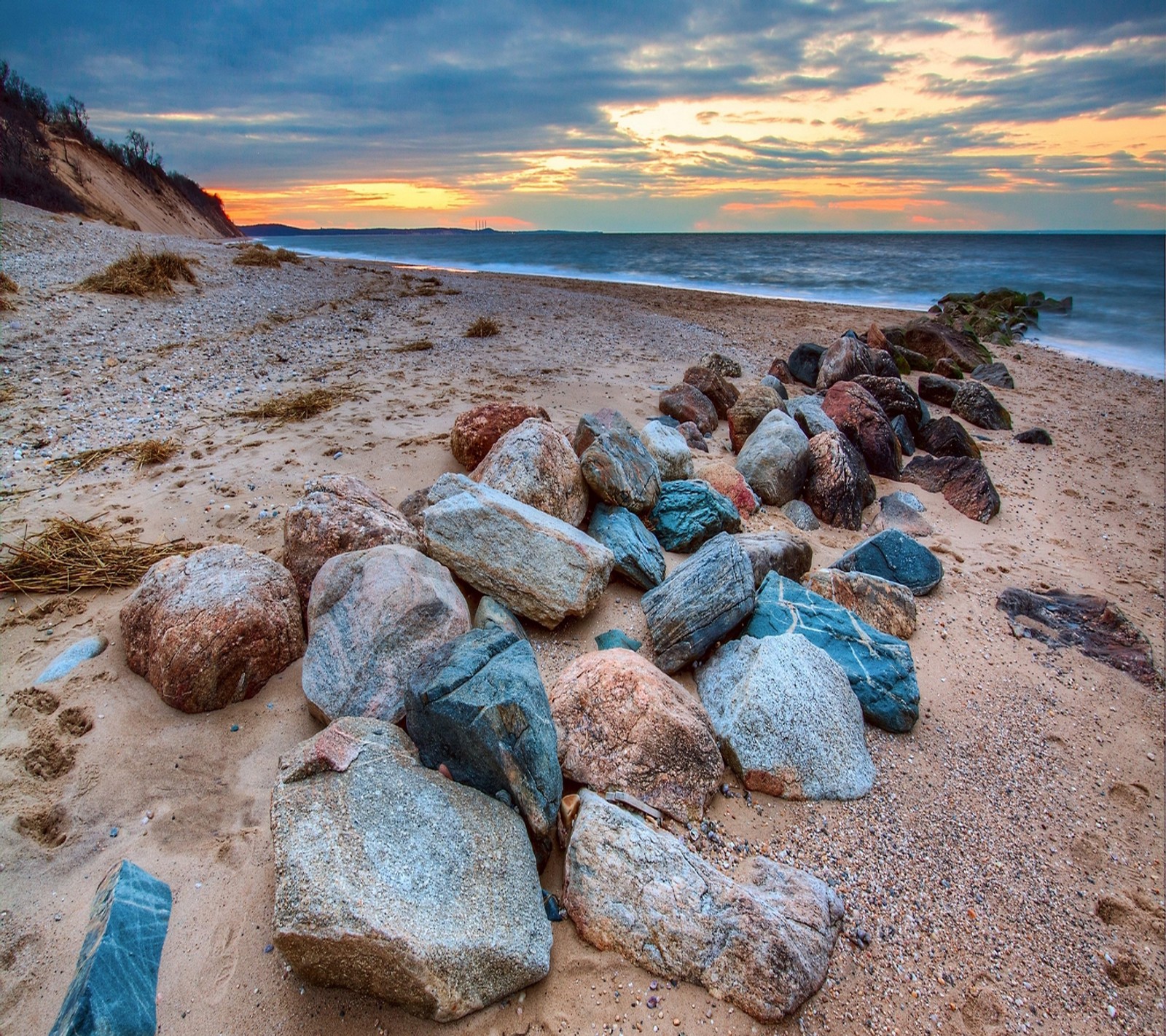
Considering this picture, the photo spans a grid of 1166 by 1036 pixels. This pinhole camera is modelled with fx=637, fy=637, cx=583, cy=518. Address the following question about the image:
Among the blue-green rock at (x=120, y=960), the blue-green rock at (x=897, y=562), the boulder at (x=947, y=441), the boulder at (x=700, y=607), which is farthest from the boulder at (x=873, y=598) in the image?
the boulder at (x=947, y=441)

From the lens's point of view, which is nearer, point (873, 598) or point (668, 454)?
point (873, 598)

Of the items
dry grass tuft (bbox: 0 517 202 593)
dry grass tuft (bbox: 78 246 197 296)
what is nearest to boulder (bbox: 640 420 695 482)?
dry grass tuft (bbox: 0 517 202 593)

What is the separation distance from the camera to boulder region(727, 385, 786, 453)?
21.2 ft

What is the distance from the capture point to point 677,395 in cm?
709

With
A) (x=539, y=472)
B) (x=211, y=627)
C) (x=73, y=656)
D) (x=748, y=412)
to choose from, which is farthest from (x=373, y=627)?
(x=748, y=412)

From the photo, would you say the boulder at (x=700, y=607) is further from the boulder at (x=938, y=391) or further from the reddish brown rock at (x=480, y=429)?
the boulder at (x=938, y=391)

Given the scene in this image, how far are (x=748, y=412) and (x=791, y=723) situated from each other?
13.9ft

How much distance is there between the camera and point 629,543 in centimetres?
404

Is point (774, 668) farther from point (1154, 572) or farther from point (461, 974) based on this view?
point (1154, 572)

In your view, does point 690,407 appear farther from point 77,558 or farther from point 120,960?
point 120,960

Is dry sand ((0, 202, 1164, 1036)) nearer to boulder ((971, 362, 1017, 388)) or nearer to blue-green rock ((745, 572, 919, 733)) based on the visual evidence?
blue-green rock ((745, 572, 919, 733))

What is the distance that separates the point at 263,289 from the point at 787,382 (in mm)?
9585

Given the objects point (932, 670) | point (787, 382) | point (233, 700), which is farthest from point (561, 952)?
point (787, 382)

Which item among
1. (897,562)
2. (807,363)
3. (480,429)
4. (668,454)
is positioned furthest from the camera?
(807,363)
